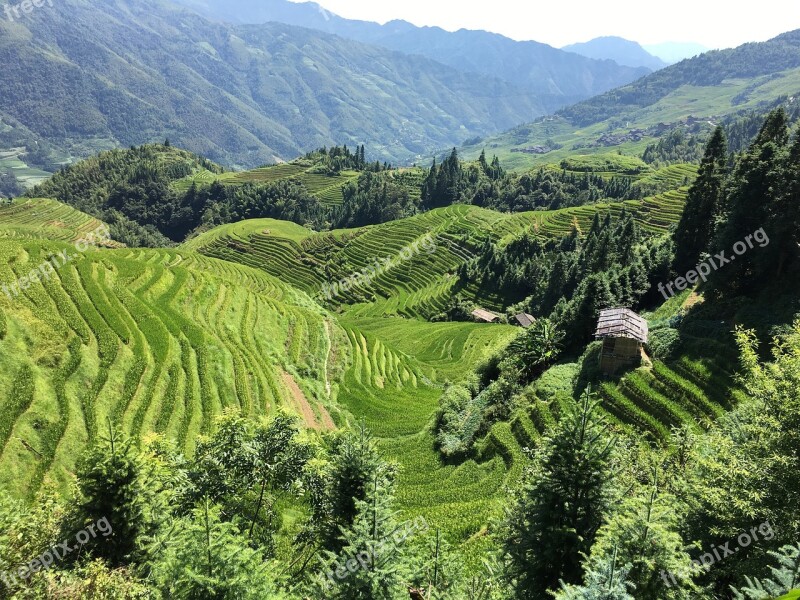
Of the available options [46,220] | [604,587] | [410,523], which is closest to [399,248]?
[410,523]

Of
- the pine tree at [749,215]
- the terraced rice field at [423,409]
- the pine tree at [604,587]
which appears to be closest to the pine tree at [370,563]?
the pine tree at [604,587]

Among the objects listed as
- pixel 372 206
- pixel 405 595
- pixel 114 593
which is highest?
pixel 405 595

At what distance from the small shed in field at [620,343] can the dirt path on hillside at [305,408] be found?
2480cm

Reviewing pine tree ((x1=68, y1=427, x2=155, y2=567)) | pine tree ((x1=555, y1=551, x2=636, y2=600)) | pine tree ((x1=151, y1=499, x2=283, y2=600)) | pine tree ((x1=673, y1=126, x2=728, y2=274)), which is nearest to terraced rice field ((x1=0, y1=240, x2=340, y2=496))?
pine tree ((x1=68, y1=427, x2=155, y2=567))

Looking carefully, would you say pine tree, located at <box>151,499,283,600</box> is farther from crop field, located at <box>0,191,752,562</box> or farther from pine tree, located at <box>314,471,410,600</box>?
crop field, located at <box>0,191,752,562</box>

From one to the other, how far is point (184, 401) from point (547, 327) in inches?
1332

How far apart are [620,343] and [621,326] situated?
150 centimetres

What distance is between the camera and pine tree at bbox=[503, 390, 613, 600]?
40.5 feet

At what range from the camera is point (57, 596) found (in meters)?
12.5

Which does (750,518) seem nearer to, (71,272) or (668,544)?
(668,544)

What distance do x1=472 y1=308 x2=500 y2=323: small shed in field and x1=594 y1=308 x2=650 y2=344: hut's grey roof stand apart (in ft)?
211

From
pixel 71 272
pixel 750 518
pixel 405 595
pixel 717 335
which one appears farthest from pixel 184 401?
pixel 717 335

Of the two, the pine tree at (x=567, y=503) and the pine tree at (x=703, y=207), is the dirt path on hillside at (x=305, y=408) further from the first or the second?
the pine tree at (x=703, y=207)

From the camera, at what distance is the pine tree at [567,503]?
12359mm
